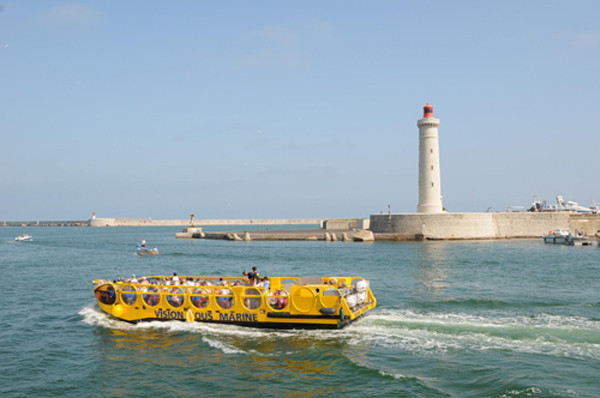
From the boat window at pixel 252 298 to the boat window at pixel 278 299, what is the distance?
Result: 0.39 m

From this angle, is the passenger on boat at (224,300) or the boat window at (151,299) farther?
the boat window at (151,299)

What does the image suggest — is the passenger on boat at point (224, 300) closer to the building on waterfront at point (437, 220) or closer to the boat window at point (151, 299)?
the boat window at point (151, 299)

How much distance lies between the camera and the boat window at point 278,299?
17.7 metres

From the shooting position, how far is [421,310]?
20.8m

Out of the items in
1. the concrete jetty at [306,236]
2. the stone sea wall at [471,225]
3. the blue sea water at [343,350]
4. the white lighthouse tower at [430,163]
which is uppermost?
the white lighthouse tower at [430,163]

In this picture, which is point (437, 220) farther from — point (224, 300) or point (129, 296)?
point (129, 296)

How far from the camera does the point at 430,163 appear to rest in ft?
215

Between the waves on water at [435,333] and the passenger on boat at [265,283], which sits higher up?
the passenger on boat at [265,283]

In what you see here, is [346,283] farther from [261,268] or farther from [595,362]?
[261,268]

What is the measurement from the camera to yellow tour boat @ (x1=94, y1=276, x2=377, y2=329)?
17.4 m

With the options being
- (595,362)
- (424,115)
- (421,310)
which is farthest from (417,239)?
(595,362)

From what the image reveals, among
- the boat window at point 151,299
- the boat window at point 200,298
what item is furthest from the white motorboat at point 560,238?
the boat window at point 151,299

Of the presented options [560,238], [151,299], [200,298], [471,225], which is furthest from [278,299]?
[471,225]

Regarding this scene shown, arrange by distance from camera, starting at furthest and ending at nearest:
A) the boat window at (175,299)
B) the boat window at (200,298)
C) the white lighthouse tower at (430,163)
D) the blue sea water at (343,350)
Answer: the white lighthouse tower at (430,163) < the boat window at (175,299) < the boat window at (200,298) < the blue sea water at (343,350)
